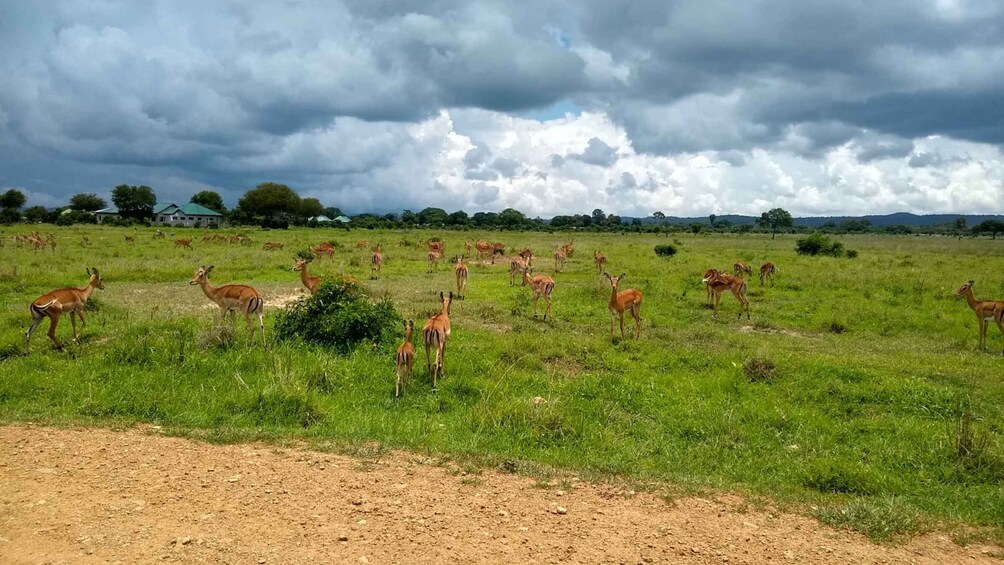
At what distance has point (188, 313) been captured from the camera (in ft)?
45.8

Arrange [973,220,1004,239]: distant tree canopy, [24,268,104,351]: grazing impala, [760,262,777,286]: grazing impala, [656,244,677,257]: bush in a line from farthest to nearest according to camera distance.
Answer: [973,220,1004,239]: distant tree canopy
[656,244,677,257]: bush
[760,262,777,286]: grazing impala
[24,268,104,351]: grazing impala

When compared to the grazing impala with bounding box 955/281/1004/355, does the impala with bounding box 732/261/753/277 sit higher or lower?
higher

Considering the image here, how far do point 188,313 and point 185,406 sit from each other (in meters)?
6.74

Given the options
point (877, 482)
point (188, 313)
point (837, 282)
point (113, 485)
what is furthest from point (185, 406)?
point (837, 282)

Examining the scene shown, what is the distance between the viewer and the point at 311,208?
341ft

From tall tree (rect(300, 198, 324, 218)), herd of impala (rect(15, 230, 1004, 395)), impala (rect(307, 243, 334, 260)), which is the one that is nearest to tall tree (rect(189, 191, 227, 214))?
tall tree (rect(300, 198, 324, 218))

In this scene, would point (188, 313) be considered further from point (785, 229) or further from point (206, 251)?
point (785, 229)

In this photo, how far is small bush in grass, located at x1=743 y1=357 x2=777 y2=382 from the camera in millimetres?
9999

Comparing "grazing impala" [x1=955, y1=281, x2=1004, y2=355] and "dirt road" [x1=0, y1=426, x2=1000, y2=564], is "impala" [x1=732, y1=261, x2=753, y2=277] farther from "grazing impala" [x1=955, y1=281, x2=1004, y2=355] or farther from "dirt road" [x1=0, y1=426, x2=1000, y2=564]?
"dirt road" [x1=0, y1=426, x2=1000, y2=564]

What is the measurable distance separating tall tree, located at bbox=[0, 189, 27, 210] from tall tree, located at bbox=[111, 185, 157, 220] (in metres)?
11.5

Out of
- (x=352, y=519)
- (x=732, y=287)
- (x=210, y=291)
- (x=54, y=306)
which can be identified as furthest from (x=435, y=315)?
(x=732, y=287)

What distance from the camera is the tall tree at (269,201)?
84.4m

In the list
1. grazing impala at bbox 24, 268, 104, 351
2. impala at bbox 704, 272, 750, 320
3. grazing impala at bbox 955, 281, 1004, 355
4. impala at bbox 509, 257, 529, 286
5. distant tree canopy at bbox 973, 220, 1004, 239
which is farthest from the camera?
distant tree canopy at bbox 973, 220, 1004, 239

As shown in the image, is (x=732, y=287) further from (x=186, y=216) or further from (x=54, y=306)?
(x=186, y=216)
